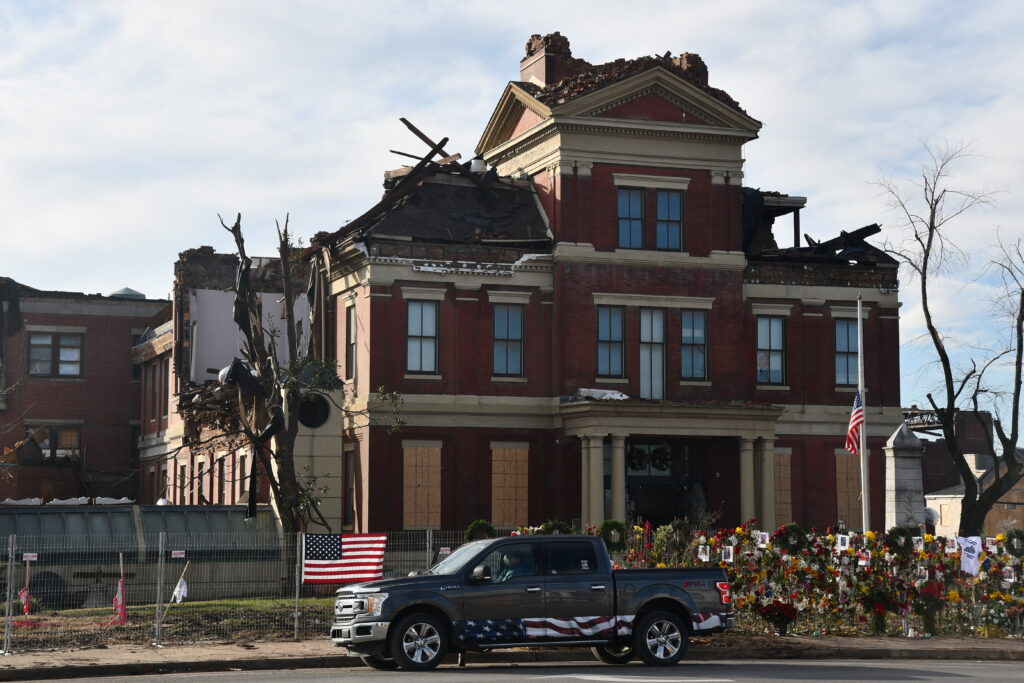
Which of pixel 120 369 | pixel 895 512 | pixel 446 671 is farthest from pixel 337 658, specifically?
pixel 120 369

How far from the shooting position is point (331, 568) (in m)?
26.5

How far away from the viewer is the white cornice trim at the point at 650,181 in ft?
145

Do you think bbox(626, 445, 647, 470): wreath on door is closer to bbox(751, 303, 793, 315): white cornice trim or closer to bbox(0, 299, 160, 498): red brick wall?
bbox(751, 303, 793, 315): white cornice trim

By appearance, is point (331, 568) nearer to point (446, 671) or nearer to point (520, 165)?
point (446, 671)

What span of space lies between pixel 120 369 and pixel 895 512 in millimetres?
41946

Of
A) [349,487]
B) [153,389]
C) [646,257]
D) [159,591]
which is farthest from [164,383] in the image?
[159,591]

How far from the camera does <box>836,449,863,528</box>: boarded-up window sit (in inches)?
1828

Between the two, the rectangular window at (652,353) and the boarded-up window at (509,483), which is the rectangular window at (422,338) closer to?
the boarded-up window at (509,483)

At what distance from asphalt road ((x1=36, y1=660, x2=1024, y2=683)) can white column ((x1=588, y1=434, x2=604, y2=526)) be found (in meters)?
17.9

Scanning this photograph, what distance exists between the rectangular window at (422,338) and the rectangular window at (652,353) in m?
6.28

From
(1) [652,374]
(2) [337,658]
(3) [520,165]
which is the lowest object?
(2) [337,658]

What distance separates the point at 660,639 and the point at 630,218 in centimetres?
2371

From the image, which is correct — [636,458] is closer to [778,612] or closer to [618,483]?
[618,483]

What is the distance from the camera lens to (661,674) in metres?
20.5
